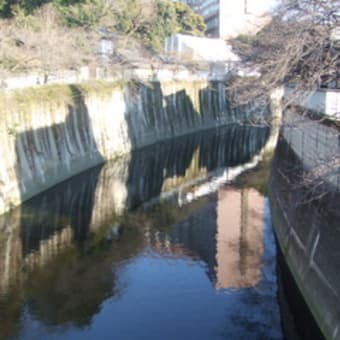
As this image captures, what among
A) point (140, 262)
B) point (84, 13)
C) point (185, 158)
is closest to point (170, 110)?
point (185, 158)

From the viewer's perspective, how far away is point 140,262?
52.2ft

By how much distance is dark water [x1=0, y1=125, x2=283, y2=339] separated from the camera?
12281 millimetres

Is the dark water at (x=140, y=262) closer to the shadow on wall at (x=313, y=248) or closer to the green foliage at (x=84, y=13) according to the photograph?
the shadow on wall at (x=313, y=248)

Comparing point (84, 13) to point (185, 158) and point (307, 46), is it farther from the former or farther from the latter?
point (307, 46)

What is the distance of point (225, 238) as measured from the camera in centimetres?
1814

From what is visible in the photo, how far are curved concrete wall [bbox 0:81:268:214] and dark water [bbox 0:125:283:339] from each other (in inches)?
39.4

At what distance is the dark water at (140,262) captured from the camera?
12.3 m

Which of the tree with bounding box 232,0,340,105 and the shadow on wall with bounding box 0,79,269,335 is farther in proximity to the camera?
Result: the shadow on wall with bounding box 0,79,269,335

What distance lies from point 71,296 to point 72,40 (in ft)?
75.8

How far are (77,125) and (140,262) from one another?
13241mm

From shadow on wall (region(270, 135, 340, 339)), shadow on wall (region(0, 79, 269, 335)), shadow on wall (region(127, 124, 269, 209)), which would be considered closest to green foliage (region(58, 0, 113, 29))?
shadow on wall (region(0, 79, 269, 335))

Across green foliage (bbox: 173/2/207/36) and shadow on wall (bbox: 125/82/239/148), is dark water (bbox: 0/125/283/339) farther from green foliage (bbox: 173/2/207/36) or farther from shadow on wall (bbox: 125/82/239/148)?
green foliage (bbox: 173/2/207/36)

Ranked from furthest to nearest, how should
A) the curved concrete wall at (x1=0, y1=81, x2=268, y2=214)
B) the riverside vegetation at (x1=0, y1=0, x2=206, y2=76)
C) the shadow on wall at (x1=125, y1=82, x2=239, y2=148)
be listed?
1. the shadow on wall at (x1=125, y1=82, x2=239, y2=148)
2. the riverside vegetation at (x1=0, y1=0, x2=206, y2=76)
3. the curved concrete wall at (x1=0, y1=81, x2=268, y2=214)

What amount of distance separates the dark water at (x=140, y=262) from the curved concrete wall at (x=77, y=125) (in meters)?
1.00
